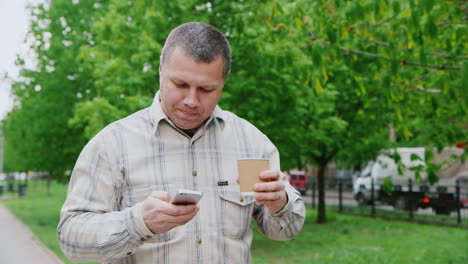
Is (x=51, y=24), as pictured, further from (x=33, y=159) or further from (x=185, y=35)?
(x=185, y=35)

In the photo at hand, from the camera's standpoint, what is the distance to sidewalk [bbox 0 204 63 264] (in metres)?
10.1

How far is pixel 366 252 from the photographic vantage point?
10836mm

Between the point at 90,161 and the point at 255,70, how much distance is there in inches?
324

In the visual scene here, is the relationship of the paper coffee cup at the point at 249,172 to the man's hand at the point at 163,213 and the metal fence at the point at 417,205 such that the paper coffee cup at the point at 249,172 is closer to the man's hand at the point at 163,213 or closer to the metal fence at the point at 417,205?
the man's hand at the point at 163,213

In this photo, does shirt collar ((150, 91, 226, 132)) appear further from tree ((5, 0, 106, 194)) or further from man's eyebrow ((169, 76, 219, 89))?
tree ((5, 0, 106, 194))

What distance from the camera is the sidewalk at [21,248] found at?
10.1 m

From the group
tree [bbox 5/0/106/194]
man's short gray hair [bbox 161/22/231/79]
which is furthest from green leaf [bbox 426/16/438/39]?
tree [bbox 5/0/106/194]

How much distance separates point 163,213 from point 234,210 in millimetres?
564

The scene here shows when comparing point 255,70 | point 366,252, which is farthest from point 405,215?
point 255,70

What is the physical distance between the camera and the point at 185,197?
6.11ft

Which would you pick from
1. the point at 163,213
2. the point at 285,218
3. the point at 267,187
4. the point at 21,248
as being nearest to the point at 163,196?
the point at 163,213

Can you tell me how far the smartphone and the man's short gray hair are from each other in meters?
0.71

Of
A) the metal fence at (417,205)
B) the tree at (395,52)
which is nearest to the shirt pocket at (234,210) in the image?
the tree at (395,52)

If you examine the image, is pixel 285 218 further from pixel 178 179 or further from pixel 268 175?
pixel 178 179
